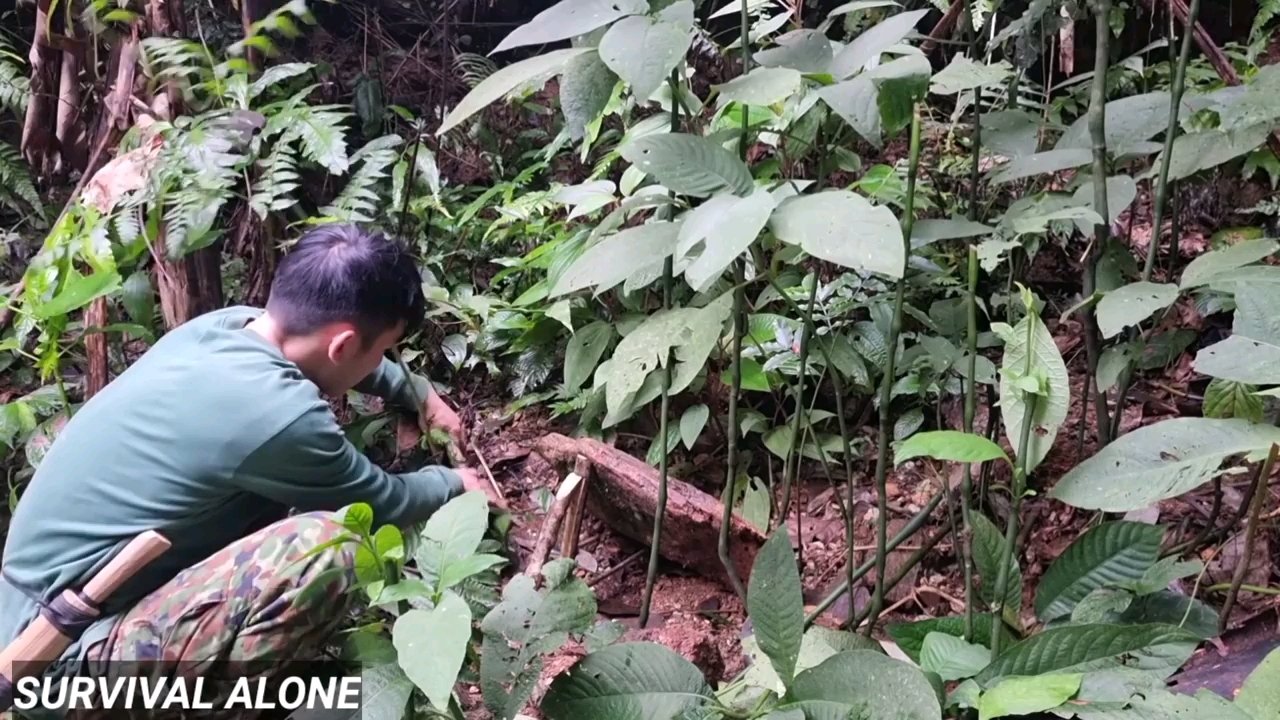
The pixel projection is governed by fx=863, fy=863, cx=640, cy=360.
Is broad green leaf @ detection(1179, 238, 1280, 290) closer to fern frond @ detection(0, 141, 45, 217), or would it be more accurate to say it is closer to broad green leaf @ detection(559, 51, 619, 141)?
broad green leaf @ detection(559, 51, 619, 141)

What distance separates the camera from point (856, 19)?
2.74 meters

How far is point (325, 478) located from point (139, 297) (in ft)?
3.77

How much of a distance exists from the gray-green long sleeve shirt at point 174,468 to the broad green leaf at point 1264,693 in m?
1.29

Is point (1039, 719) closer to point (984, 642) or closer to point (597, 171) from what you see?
point (984, 642)

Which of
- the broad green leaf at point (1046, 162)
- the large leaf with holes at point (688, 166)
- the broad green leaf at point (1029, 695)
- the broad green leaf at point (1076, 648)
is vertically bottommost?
the broad green leaf at point (1076, 648)

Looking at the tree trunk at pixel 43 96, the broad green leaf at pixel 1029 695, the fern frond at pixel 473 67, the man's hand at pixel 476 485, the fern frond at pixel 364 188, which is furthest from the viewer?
the fern frond at pixel 473 67

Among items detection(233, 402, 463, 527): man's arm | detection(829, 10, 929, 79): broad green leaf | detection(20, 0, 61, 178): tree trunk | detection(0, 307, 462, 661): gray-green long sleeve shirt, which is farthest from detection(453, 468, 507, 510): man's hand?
detection(20, 0, 61, 178): tree trunk

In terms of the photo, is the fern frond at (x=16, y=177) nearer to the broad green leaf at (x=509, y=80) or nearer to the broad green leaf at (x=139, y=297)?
the broad green leaf at (x=139, y=297)

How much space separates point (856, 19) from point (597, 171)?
1010 mm

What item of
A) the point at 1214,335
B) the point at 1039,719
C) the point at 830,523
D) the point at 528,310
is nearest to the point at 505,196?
the point at 528,310

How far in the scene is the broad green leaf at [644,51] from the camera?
3.12 feet

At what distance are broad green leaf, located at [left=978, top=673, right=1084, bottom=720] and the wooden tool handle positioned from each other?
1.23 m

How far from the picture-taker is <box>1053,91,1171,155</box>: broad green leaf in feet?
4.22

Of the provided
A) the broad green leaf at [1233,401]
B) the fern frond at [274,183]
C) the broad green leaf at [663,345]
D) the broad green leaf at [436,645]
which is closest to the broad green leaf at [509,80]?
the broad green leaf at [663,345]
